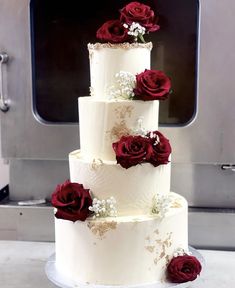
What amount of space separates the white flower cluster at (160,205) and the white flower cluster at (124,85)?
0.23 m

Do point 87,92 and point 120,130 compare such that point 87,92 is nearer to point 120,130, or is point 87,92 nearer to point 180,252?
point 120,130

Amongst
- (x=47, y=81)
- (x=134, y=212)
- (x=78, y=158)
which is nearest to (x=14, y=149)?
(x=47, y=81)

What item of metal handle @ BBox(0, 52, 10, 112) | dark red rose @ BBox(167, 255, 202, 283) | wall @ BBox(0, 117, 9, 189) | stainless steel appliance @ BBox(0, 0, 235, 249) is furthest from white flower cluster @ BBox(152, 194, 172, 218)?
wall @ BBox(0, 117, 9, 189)

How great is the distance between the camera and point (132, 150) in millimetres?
928

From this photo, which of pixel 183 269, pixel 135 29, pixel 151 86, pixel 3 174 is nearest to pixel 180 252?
pixel 183 269

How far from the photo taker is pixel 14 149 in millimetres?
1357

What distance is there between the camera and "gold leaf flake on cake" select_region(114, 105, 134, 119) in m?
0.97

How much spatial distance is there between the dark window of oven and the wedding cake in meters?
A: 0.29

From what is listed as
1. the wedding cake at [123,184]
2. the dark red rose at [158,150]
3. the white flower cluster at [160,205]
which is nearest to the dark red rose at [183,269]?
the wedding cake at [123,184]

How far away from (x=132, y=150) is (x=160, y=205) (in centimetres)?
15

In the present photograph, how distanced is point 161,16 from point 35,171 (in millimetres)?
601

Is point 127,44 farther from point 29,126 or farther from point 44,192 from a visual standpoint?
point 44,192

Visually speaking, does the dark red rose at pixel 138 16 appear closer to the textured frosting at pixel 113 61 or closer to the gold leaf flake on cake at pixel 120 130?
the textured frosting at pixel 113 61

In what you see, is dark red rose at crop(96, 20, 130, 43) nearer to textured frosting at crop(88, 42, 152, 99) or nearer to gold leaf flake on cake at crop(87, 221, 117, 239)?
textured frosting at crop(88, 42, 152, 99)
